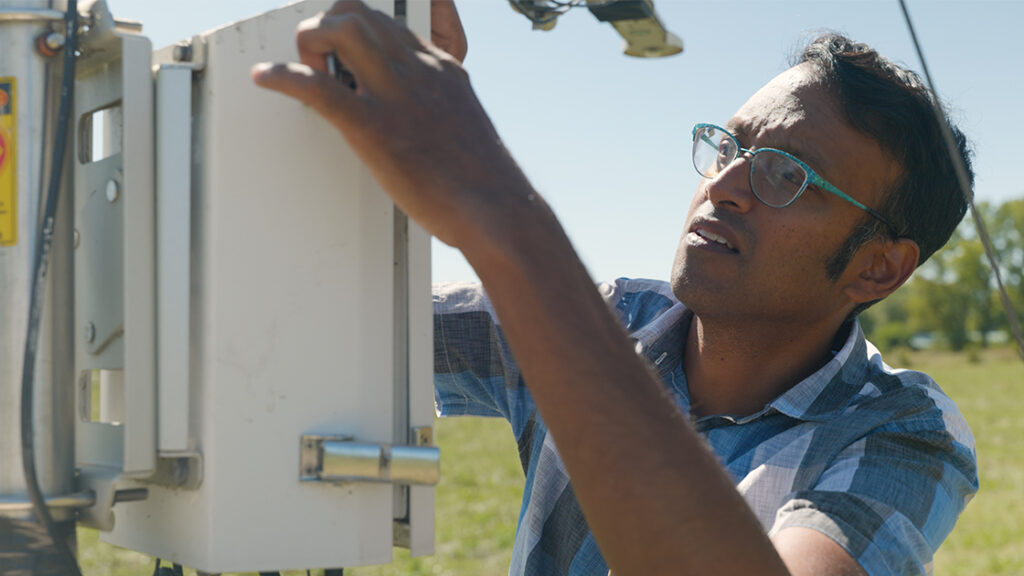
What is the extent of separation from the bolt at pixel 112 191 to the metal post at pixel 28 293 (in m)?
0.06

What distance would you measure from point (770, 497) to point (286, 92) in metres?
1.24

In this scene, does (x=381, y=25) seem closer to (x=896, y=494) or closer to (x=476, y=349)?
(x=896, y=494)

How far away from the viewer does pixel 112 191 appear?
4.18 feet

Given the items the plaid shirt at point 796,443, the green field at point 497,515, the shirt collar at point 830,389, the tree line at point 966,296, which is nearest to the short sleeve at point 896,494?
the plaid shirt at point 796,443

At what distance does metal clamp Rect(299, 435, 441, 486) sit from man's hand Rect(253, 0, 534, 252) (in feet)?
0.93

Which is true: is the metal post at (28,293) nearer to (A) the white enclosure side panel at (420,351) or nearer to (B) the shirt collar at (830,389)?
(A) the white enclosure side panel at (420,351)

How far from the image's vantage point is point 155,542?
1.34m

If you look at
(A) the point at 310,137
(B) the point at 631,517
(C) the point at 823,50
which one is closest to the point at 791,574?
(B) the point at 631,517

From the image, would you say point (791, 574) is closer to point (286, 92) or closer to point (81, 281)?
point (286, 92)

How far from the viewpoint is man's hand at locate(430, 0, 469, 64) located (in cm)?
189

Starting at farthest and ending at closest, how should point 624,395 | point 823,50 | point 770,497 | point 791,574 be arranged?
point 823,50 → point 770,497 → point 791,574 → point 624,395

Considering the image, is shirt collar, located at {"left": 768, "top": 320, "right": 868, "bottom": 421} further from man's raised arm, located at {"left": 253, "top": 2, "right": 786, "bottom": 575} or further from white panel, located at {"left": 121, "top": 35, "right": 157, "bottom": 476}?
white panel, located at {"left": 121, "top": 35, "right": 157, "bottom": 476}

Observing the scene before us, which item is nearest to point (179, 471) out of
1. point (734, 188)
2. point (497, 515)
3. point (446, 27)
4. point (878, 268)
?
point (446, 27)

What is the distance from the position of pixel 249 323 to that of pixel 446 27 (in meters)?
0.92
